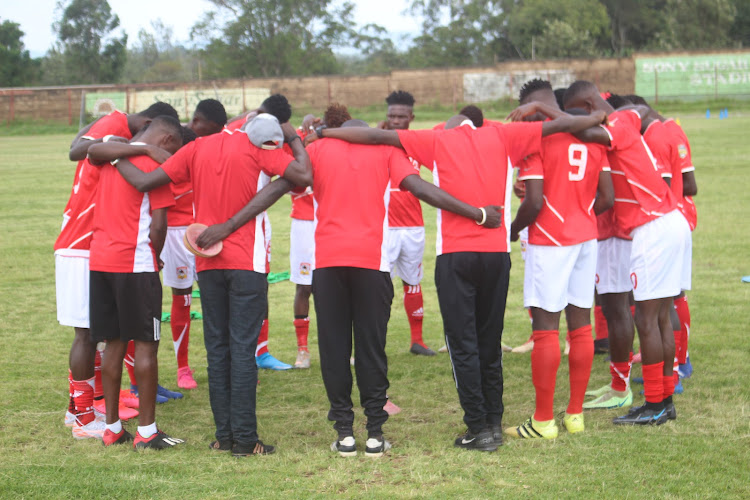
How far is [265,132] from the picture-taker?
18.0 feet

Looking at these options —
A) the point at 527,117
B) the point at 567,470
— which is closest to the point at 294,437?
the point at 567,470

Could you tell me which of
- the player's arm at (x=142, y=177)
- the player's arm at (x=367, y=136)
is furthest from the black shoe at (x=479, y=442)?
the player's arm at (x=142, y=177)

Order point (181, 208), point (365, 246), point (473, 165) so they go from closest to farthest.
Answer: point (365, 246), point (473, 165), point (181, 208)

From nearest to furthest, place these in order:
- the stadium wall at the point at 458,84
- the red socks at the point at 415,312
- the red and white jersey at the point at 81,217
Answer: the red and white jersey at the point at 81,217, the red socks at the point at 415,312, the stadium wall at the point at 458,84

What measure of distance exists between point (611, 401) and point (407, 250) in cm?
275

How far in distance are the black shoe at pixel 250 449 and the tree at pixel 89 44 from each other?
6661 cm

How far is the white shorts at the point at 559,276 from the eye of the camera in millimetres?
5812

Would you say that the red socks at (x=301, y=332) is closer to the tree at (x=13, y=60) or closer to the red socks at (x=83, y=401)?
the red socks at (x=83, y=401)

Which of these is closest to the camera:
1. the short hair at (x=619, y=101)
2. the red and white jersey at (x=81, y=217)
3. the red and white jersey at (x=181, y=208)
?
the red and white jersey at (x=81, y=217)

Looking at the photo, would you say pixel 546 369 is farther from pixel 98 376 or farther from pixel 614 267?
pixel 98 376

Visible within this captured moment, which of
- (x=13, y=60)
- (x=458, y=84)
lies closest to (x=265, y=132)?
(x=458, y=84)

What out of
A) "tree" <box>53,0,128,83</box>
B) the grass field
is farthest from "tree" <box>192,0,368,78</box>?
the grass field

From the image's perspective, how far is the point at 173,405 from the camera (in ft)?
23.1

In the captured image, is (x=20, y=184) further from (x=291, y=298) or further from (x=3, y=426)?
(x=3, y=426)
